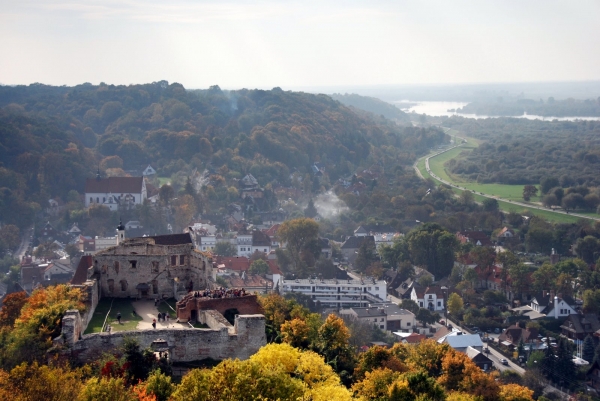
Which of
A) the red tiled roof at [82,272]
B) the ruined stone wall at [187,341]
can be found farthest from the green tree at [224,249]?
the ruined stone wall at [187,341]

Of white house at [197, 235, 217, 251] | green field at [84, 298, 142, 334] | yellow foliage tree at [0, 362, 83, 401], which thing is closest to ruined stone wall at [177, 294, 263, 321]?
green field at [84, 298, 142, 334]

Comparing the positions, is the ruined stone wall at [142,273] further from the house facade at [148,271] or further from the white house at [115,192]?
the white house at [115,192]

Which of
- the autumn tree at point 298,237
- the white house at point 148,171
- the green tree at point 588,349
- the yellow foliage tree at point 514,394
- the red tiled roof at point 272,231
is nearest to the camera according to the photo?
the yellow foliage tree at point 514,394

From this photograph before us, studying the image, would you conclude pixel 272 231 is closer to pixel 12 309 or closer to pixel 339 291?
pixel 339 291

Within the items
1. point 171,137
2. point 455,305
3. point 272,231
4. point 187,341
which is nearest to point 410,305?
point 455,305

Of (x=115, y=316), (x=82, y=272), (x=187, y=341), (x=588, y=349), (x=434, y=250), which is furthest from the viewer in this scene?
(x=434, y=250)

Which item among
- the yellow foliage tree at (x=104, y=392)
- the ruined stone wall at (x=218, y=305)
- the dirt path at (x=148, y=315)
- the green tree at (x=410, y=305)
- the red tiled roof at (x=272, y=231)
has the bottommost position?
the green tree at (x=410, y=305)
